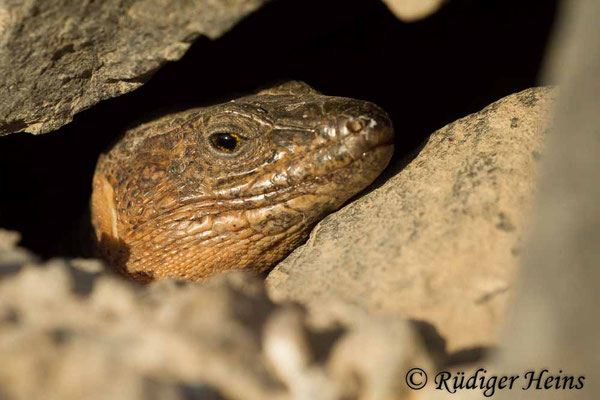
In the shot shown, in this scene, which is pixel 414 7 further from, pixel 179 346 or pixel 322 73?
pixel 322 73

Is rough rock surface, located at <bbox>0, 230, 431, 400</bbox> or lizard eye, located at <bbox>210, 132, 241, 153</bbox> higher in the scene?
rough rock surface, located at <bbox>0, 230, 431, 400</bbox>

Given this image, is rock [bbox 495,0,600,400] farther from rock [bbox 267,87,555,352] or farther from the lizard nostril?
the lizard nostril

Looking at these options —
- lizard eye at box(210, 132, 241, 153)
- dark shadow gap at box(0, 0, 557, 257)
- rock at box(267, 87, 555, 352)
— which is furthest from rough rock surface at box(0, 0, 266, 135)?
rock at box(267, 87, 555, 352)

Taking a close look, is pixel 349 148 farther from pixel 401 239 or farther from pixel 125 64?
pixel 125 64

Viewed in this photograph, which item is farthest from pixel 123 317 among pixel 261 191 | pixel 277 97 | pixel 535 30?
pixel 535 30

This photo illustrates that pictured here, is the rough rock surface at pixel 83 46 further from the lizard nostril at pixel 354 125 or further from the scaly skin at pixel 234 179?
the lizard nostril at pixel 354 125

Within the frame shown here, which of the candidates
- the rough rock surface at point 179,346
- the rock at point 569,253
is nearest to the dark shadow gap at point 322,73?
the rough rock surface at point 179,346
